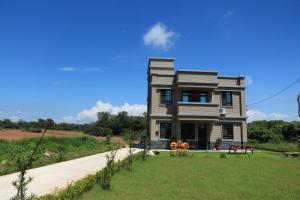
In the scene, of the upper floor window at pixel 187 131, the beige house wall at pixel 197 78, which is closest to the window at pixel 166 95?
the beige house wall at pixel 197 78

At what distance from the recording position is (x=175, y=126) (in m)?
27.6

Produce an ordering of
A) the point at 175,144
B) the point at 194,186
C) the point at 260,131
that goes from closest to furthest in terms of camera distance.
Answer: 1. the point at 194,186
2. the point at 175,144
3. the point at 260,131

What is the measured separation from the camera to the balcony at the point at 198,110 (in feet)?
87.7

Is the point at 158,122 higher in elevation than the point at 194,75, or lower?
lower

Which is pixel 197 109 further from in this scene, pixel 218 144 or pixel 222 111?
pixel 218 144

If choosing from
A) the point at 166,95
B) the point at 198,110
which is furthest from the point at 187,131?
the point at 166,95

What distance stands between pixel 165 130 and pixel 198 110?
10.8 ft

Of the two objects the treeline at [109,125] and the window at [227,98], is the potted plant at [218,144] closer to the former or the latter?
the window at [227,98]

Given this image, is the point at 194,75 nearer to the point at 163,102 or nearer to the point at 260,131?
the point at 163,102

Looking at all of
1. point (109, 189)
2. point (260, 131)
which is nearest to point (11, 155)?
point (109, 189)

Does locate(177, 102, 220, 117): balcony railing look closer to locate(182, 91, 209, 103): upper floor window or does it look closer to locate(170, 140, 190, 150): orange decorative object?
locate(182, 91, 209, 103): upper floor window

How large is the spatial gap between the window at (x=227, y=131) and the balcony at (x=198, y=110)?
195 cm

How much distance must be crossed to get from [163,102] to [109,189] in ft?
65.5

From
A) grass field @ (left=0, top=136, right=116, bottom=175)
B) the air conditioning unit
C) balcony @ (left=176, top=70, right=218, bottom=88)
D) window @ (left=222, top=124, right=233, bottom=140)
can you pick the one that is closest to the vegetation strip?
grass field @ (left=0, top=136, right=116, bottom=175)
